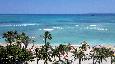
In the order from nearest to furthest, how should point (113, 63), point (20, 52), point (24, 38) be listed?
point (20, 52) < point (113, 63) < point (24, 38)

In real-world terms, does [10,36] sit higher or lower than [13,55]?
higher

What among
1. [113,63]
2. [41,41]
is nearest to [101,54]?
[113,63]

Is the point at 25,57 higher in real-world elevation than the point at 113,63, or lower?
higher

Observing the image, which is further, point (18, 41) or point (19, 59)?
point (18, 41)

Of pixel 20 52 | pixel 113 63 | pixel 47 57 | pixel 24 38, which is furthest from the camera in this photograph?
pixel 24 38

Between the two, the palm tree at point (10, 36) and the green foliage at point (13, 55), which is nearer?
the green foliage at point (13, 55)

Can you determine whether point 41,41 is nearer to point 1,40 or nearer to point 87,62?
point 1,40

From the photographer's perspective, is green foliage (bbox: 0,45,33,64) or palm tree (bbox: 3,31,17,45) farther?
palm tree (bbox: 3,31,17,45)

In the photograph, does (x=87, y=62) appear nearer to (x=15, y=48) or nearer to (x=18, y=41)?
(x=18, y=41)

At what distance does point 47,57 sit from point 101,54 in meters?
11.9

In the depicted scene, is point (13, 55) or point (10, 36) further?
point (10, 36)

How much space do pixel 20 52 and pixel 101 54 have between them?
60.3ft

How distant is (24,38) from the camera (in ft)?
272

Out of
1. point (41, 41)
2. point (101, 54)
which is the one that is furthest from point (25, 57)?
point (41, 41)
